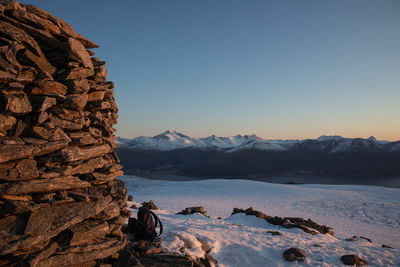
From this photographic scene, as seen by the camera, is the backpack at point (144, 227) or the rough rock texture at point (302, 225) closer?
the backpack at point (144, 227)

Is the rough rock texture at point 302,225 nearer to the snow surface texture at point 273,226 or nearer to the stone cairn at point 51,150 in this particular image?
the snow surface texture at point 273,226

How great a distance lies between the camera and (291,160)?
93.1 meters

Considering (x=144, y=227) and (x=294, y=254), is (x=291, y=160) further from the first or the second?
(x=144, y=227)

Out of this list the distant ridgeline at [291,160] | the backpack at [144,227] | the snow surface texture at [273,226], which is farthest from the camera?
the distant ridgeline at [291,160]

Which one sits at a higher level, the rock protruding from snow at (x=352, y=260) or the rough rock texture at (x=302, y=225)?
the rock protruding from snow at (x=352, y=260)

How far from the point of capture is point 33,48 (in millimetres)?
4793

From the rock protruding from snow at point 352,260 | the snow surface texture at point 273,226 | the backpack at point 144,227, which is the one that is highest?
the backpack at point 144,227

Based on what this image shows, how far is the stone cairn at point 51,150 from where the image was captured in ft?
13.8

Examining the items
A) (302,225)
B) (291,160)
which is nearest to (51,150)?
(302,225)

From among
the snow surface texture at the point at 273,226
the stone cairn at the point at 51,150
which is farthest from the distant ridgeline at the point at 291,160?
the stone cairn at the point at 51,150

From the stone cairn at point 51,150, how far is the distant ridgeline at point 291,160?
65.2 metres

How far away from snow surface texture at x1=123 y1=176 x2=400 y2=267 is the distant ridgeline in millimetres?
40746

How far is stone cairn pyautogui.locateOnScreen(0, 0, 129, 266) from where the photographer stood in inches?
165

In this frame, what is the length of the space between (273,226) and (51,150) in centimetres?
1199
